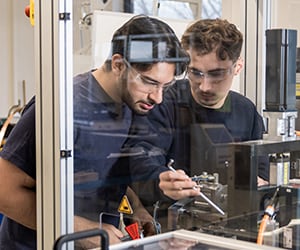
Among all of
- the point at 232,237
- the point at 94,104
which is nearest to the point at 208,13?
the point at 94,104

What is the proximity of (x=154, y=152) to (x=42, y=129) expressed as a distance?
47 cm

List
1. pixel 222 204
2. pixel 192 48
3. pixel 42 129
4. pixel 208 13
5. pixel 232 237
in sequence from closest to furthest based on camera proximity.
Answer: pixel 232 237 < pixel 222 204 < pixel 42 129 < pixel 192 48 < pixel 208 13

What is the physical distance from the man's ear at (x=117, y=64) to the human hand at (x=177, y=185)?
43 centimetres

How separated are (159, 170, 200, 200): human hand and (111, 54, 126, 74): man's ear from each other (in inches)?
17.1

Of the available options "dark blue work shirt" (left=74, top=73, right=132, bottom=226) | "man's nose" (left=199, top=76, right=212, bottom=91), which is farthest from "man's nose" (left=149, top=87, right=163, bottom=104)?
"man's nose" (left=199, top=76, right=212, bottom=91)

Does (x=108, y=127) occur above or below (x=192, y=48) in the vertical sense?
below

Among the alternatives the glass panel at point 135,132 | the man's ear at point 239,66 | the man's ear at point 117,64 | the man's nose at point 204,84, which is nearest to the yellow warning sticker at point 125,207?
the glass panel at point 135,132

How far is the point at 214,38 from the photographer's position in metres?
2.23

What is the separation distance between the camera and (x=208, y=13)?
255 cm

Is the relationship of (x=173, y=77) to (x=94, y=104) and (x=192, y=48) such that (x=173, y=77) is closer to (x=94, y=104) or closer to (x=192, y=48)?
(x=192, y=48)

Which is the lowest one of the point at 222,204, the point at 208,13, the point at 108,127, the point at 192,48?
the point at 222,204

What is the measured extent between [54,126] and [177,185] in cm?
50

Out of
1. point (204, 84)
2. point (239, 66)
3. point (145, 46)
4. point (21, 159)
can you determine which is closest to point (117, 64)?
point (145, 46)

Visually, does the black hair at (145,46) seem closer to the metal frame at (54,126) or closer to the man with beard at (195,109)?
the man with beard at (195,109)
